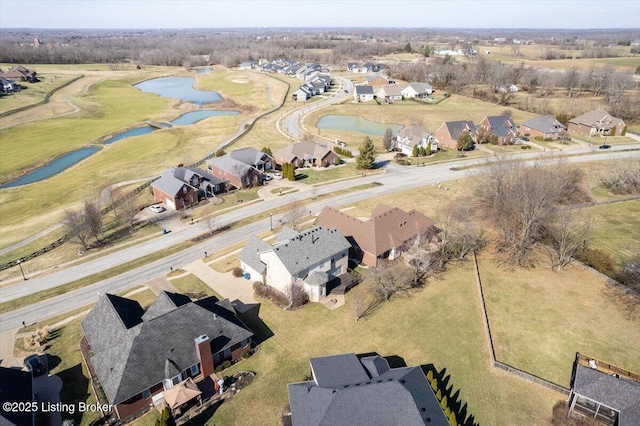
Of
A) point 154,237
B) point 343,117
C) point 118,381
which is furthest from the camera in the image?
point 343,117

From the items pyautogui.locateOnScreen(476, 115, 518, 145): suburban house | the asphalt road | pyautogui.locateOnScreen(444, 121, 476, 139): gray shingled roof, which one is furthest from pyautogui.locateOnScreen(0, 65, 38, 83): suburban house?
pyautogui.locateOnScreen(476, 115, 518, 145): suburban house

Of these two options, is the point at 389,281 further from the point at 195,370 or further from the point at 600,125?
the point at 600,125

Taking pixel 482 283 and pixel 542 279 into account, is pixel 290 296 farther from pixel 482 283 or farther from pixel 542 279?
pixel 542 279

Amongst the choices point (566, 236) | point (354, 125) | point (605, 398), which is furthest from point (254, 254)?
point (354, 125)

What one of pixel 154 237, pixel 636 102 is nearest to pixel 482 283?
pixel 154 237

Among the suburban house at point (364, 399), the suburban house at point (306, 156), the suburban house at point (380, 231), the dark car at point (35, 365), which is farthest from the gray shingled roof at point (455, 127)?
the dark car at point (35, 365)

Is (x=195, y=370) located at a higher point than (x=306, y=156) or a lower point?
lower

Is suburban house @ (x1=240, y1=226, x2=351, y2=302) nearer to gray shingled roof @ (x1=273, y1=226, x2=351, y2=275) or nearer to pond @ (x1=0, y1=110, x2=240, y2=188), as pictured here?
gray shingled roof @ (x1=273, y1=226, x2=351, y2=275)
